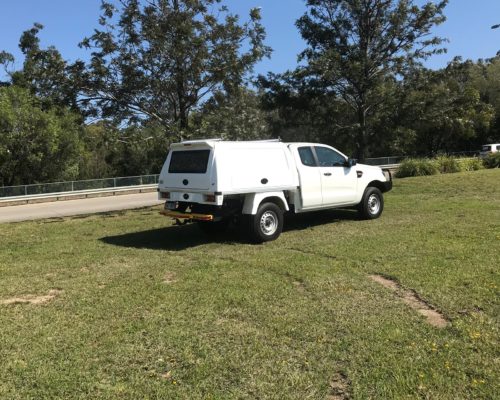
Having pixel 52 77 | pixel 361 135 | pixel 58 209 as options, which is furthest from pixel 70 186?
pixel 361 135

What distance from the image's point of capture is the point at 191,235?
10.2 metres

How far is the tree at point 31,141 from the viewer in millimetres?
23625

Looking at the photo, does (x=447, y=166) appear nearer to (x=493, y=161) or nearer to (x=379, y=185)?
(x=493, y=161)

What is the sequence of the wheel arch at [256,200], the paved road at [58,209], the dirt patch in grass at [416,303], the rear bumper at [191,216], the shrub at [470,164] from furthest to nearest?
1. the shrub at [470,164]
2. the paved road at [58,209]
3. the wheel arch at [256,200]
4. the rear bumper at [191,216]
5. the dirt patch in grass at [416,303]

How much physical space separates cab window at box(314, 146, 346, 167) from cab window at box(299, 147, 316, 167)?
177 mm

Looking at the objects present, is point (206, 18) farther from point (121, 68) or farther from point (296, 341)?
point (296, 341)

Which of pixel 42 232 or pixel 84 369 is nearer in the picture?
pixel 84 369

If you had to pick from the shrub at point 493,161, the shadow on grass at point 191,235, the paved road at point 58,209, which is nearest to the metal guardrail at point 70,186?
the paved road at point 58,209

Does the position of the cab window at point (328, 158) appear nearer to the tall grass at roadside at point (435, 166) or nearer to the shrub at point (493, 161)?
the tall grass at roadside at point (435, 166)

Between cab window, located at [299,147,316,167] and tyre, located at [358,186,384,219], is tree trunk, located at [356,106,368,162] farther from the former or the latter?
cab window, located at [299,147,316,167]

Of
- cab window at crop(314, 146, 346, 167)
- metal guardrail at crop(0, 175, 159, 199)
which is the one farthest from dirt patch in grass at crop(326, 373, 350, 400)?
metal guardrail at crop(0, 175, 159, 199)

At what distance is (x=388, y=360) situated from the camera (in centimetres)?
391

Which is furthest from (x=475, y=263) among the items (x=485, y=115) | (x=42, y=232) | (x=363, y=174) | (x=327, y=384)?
(x=485, y=115)

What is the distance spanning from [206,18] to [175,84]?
2.11 metres
